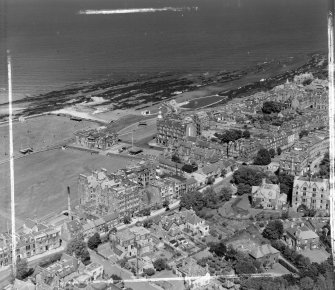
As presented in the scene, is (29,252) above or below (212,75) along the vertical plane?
below

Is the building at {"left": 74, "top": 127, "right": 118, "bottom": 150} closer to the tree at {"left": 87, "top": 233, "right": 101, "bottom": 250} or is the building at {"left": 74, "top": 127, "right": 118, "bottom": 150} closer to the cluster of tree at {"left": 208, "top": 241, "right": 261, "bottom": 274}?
the tree at {"left": 87, "top": 233, "right": 101, "bottom": 250}

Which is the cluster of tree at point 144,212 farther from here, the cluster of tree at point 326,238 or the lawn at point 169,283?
the cluster of tree at point 326,238

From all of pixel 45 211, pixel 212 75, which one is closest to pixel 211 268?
pixel 45 211

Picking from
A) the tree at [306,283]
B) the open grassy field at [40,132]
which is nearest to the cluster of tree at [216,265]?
the tree at [306,283]

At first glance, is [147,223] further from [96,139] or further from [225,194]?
[96,139]

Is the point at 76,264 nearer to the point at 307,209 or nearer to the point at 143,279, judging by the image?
the point at 143,279

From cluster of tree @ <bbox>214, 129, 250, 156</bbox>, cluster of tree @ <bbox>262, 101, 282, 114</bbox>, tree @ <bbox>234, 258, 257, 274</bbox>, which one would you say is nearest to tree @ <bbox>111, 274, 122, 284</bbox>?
tree @ <bbox>234, 258, 257, 274</bbox>

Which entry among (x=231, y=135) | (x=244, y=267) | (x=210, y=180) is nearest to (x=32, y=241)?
(x=244, y=267)
